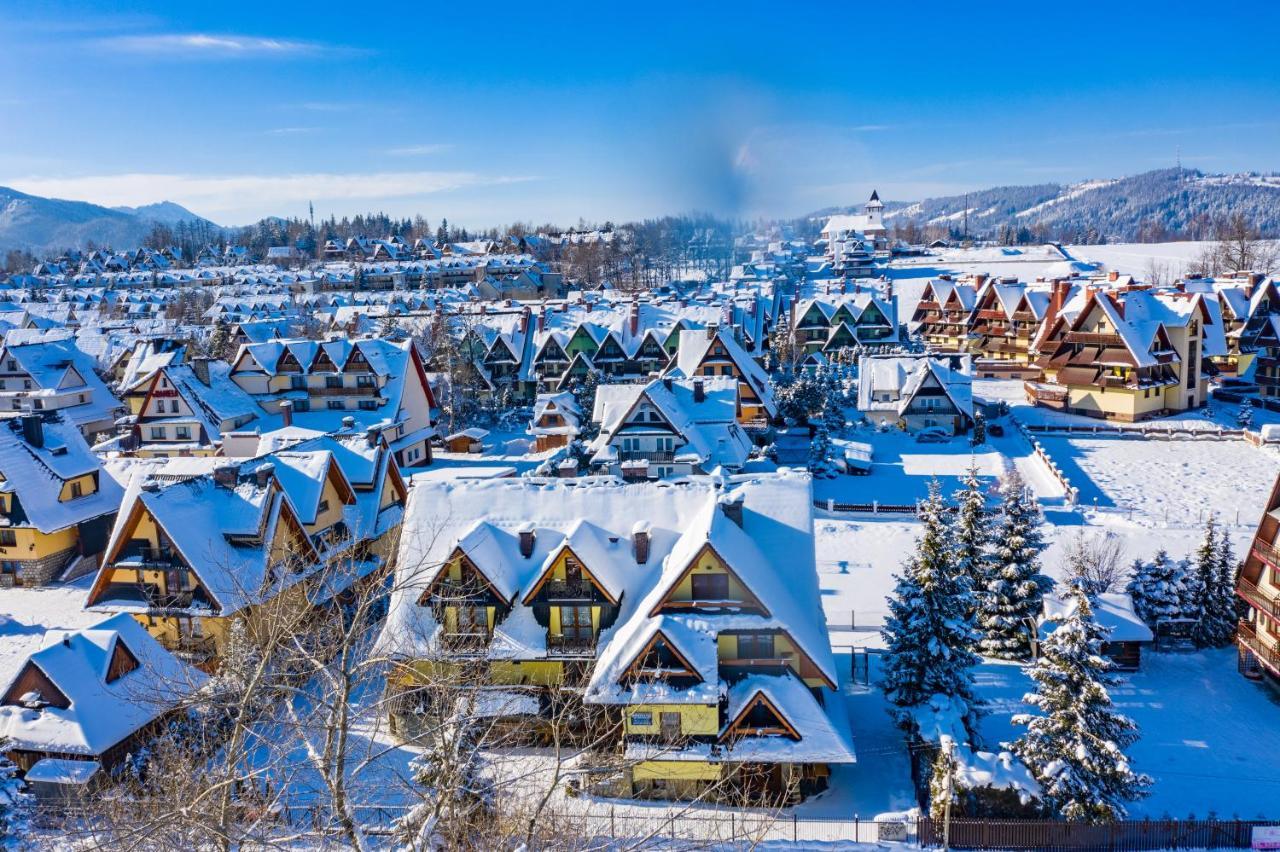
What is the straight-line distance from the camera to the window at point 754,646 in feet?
62.4

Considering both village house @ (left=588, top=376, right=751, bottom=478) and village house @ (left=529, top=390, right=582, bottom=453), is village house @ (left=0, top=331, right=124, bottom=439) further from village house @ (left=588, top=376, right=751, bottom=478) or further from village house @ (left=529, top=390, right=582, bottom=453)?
village house @ (left=588, top=376, right=751, bottom=478)

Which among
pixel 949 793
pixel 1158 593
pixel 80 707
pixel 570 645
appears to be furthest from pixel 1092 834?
pixel 80 707

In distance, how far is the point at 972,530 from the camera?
76.2ft

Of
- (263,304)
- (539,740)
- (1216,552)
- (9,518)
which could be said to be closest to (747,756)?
(539,740)

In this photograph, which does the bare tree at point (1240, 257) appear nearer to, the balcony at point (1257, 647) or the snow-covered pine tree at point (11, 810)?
the balcony at point (1257, 647)

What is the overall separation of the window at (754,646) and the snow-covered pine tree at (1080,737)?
5.11m

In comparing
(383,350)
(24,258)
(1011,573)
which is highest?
(24,258)

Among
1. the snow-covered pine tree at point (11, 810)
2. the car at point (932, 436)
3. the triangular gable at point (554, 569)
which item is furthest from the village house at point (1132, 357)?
the snow-covered pine tree at point (11, 810)

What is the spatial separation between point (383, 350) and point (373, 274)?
81.1 meters

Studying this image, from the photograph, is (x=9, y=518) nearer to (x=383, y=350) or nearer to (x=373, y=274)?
(x=383, y=350)

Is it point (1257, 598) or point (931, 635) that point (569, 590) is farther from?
point (1257, 598)

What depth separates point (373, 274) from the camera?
122 metres

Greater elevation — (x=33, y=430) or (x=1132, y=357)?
(x=1132, y=357)

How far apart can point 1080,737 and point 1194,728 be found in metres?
5.68
